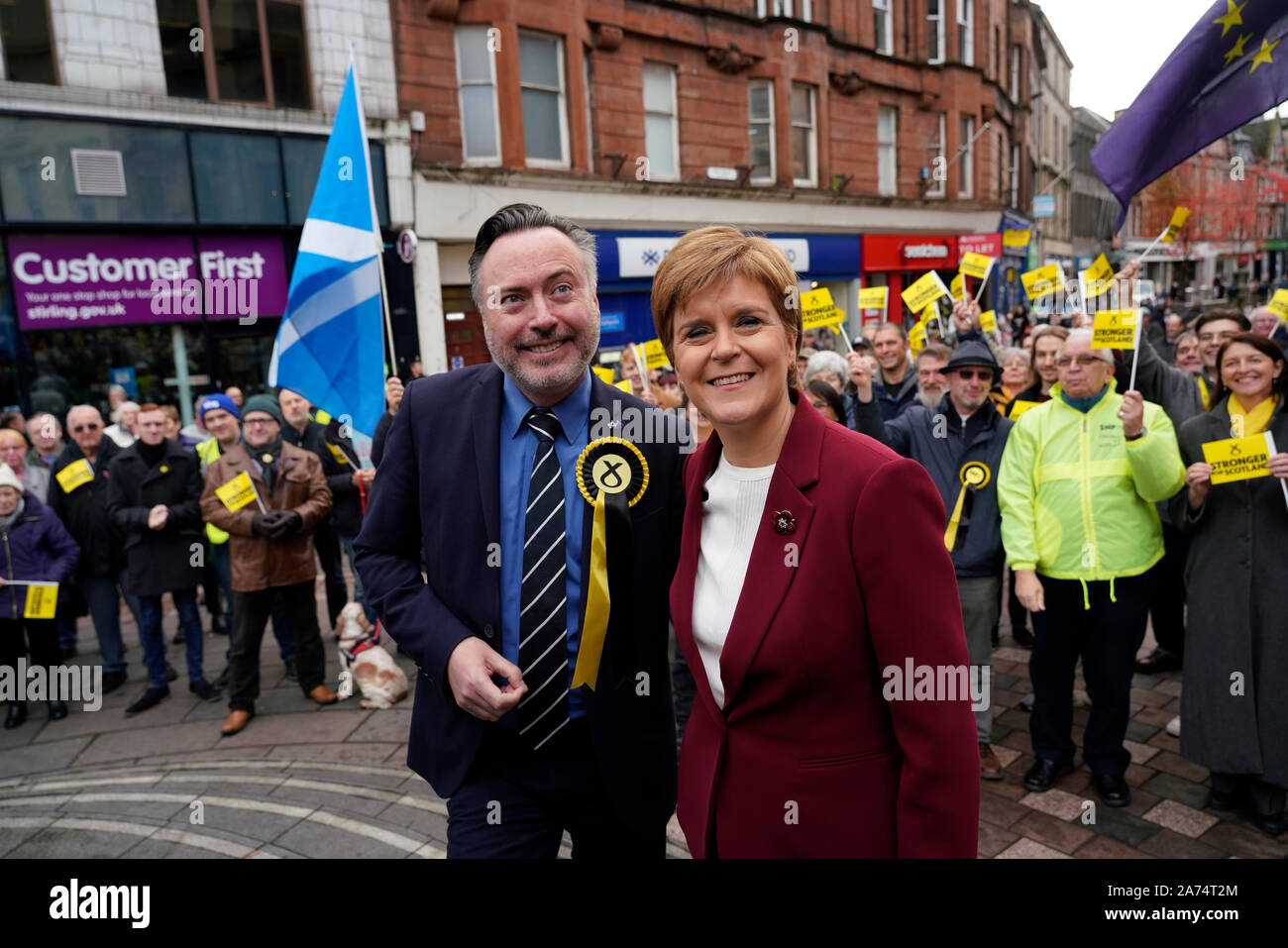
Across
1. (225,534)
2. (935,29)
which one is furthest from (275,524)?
(935,29)

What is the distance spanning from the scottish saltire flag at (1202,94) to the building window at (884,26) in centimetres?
2071

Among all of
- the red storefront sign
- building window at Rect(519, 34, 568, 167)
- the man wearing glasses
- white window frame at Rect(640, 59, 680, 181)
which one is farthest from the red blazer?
the red storefront sign

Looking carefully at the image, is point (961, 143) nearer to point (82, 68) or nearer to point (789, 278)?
point (82, 68)

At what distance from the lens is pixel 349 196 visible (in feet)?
17.7

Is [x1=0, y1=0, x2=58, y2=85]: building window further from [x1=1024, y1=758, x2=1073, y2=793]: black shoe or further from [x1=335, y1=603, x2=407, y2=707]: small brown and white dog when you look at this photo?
[x1=1024, y1=758, x2=1073, y2=793]: black shoe

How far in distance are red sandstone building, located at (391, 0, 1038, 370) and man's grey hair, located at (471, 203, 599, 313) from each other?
1242 centimetres

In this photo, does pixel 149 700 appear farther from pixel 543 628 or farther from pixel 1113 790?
pixel 1113 790

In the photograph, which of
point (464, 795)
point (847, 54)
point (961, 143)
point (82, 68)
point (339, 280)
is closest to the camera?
point (464, 795)

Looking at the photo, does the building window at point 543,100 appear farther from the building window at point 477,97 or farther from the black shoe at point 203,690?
the black shoe at point 203,690

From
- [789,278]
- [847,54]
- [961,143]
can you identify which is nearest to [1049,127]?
[961,143]

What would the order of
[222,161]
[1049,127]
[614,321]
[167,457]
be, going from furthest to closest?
[1049,127] → [614,321] → [222,161] → [167,457]

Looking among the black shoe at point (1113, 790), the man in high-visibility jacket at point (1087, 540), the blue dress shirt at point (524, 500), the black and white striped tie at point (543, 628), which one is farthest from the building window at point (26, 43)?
the black shoe at point (1113, 790)

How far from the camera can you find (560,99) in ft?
50.5

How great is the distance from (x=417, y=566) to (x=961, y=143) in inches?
1038
